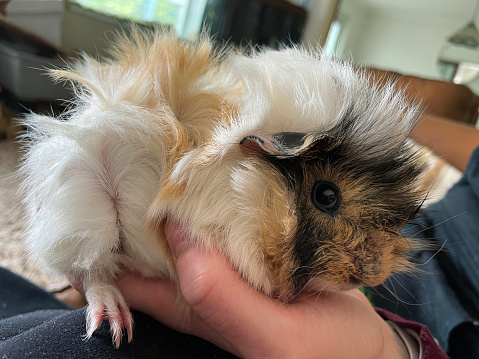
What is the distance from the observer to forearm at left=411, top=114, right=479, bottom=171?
6.56 ft

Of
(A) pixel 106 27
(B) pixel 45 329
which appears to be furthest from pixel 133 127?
(A) pixel 106 27

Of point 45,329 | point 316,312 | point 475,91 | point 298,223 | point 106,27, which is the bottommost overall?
point 45,329

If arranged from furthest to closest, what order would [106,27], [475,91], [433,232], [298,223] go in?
[475,91]
[106,27]
[433,232]
[298,223]

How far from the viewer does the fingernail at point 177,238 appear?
0.65 meters

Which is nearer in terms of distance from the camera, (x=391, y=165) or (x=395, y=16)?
(x=391, y=165)

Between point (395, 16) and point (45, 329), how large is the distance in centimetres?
426

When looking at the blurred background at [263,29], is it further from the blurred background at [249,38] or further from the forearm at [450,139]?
the forearm at [450,139]

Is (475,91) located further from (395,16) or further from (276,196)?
(276,196)

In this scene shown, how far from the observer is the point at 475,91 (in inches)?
126

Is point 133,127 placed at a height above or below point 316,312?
above

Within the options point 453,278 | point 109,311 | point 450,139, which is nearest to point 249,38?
point 450,139

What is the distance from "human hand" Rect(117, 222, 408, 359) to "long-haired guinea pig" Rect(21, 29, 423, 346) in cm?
3

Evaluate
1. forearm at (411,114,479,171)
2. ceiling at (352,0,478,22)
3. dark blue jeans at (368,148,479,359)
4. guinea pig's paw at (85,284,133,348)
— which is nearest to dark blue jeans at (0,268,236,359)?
guinea pig's paw at (85,284,133,348)

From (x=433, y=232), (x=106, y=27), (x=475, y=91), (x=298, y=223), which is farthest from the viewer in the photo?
(x=475, y=91)
